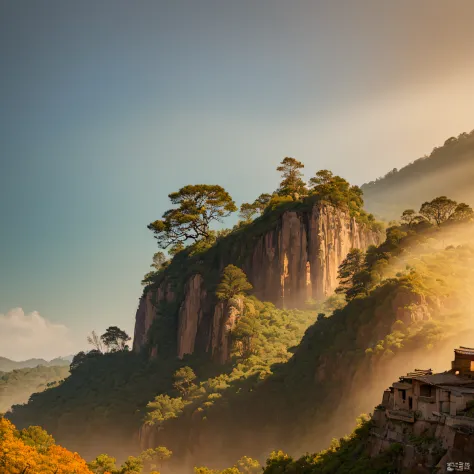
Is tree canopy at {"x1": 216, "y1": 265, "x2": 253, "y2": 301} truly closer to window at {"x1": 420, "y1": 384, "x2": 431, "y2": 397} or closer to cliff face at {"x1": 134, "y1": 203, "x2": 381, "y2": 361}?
cliff face at {"x1": 134, "y1": 203, "x2": 381, "y2": 361}

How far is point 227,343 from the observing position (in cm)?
8612

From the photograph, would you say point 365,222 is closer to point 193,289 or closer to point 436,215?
point 436,215

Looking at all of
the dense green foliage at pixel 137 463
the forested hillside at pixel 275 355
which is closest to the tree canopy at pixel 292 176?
the forested hillside at pixel 275 355

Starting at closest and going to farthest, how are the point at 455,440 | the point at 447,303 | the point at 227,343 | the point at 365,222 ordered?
the point at 455,440
the point at 447,303
the point at 227,343
the point at 365,222

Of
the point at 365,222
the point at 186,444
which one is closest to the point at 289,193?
the point at 365,222

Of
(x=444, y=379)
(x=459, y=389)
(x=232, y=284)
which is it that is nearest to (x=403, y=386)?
(x=444, y=379)

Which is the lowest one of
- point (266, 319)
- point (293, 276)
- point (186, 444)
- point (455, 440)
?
point (186, 444)

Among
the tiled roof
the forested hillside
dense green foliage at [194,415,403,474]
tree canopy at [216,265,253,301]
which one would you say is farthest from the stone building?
tree canopy at [216,265,253,301]

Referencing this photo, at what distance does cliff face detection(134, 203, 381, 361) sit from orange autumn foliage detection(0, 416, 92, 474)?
32.7 metres

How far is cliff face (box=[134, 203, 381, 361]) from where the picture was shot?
93.6 meters

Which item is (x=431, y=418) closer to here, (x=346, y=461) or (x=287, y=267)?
(x=346, y=461)

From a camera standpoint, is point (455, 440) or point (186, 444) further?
point (186, 444)

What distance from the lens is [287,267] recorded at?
94.6 metres

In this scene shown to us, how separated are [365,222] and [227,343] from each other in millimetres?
36079
